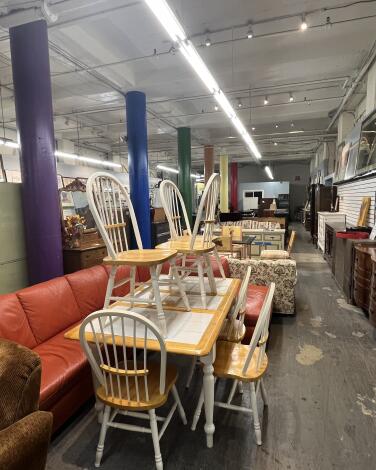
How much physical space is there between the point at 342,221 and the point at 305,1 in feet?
14.7

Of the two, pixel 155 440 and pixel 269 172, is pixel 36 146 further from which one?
pixel 269 172

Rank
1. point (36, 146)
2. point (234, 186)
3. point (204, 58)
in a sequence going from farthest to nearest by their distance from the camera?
point (234, 186) → point (204, 58) → point (36, 146)

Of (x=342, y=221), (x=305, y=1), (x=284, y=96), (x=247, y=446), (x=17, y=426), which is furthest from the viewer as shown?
(x=284, y=96)

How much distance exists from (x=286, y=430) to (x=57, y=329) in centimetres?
194

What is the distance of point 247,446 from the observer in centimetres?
179

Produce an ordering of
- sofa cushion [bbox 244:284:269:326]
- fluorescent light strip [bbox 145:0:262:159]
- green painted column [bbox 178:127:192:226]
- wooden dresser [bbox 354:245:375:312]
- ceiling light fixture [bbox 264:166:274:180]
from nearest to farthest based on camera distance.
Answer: fluorescent light strip [bbox 145:0:262:159]
sofa cushion [bbox 244:284:269:326]
wooden dresser [bbox 354:245:375:312]
green painted column [bbox 178:127:192:226]
ceiling light fixture [bbox 264:166:274:180]

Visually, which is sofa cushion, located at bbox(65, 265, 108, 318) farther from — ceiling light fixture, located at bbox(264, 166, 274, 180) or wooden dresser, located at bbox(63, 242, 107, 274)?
ceiling light fixture, located at bbox(264, 166, 274, 180)

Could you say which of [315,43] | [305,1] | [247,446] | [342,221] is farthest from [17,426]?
[342,221]

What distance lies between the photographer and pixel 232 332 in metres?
2.25

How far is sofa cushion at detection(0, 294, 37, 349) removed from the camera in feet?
6.77

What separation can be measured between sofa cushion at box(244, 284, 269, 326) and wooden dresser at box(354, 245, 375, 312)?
1285 millimetres

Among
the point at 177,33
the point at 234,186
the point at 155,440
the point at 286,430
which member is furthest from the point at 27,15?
the point at 234,186

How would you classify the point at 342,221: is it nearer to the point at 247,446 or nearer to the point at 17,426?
the point at 247,446

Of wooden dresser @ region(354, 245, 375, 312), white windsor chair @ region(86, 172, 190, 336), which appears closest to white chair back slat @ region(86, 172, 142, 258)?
white windsor chair @ region(86, 172, 190, 336)
